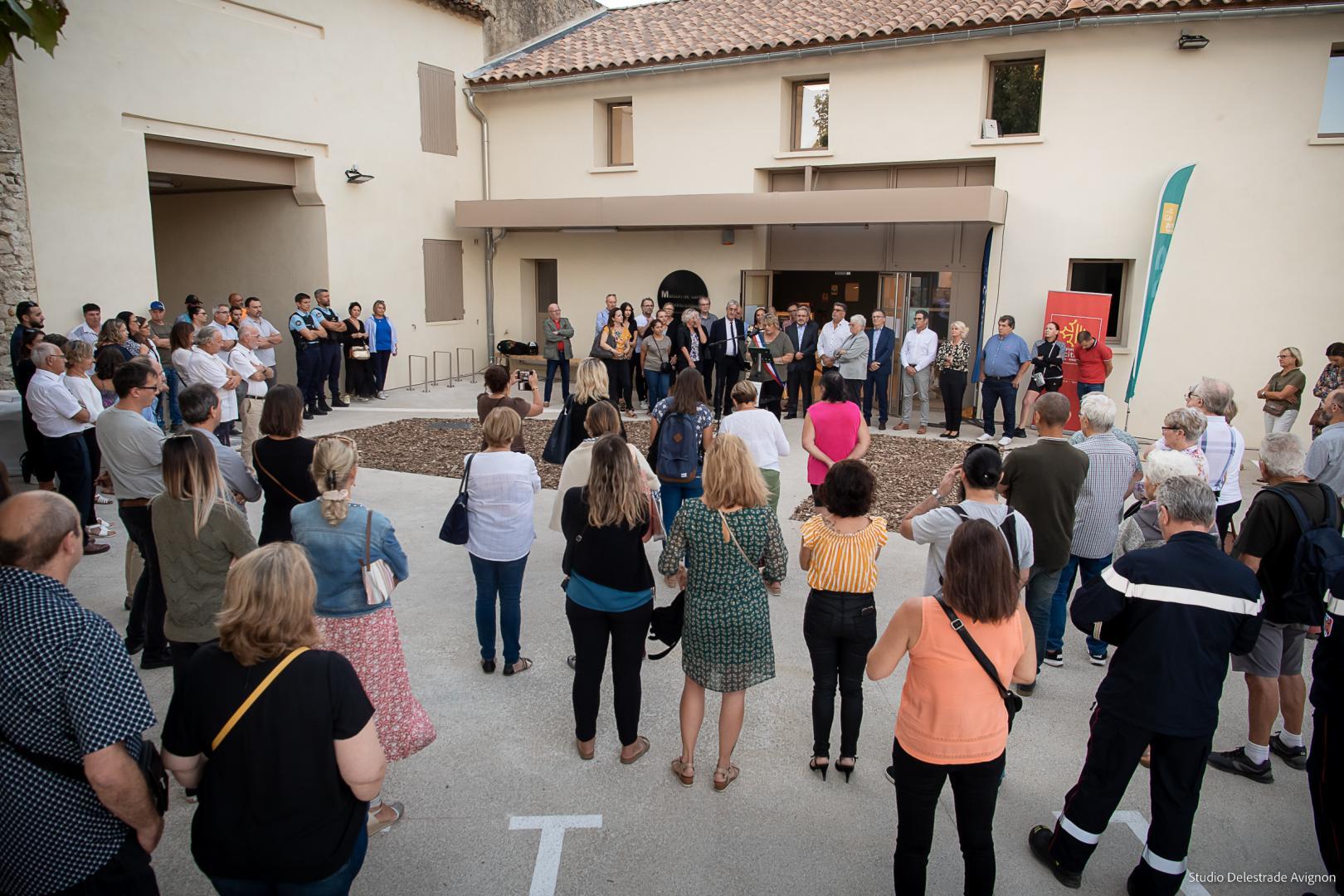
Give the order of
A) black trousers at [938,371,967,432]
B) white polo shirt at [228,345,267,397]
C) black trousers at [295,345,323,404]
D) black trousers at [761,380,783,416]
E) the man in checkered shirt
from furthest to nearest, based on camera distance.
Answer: black trousers at [295,345,323,404] → black trousers at [761,380,783,416] → black trousers at [938,371,967,432] → white polo shirt at [228,345,267,397] → the man in checkered shirt

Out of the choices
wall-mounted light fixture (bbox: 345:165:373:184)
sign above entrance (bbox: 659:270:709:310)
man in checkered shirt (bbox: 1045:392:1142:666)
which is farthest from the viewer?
sign above entrance (bbox: 659:270:709:310)

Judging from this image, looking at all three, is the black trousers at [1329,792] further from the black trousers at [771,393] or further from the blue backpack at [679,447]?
the black trousers at [771,393]

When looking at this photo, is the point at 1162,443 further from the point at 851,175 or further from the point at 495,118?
the point at 495,118

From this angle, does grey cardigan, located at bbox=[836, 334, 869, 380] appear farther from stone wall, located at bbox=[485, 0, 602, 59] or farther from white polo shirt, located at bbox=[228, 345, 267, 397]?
stone wall, located at bbox=[485, 0, 602, 59]

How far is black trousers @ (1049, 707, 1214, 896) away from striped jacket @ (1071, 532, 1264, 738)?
0.09 m

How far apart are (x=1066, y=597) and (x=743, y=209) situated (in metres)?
10.6

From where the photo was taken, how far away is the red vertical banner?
12609mm

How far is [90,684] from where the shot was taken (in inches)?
90.1

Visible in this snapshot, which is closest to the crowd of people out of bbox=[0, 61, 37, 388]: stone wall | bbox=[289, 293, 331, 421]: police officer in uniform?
bbox=[0, 61, 37, 388]: stone wall

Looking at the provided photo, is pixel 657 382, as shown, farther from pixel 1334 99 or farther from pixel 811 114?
pixel 1334 99

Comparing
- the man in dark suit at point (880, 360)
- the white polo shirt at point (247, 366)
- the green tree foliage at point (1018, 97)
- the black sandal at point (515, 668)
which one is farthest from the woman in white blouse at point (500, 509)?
the green tree foliage at point (1018, 97)

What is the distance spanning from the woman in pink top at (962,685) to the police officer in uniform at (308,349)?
12158 mm

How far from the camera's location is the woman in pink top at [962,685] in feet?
9.56

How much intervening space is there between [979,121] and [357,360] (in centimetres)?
1092
